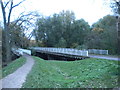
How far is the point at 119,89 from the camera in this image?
5.09 metres

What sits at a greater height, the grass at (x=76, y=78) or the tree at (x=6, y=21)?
the tree at (x=6, y=21)

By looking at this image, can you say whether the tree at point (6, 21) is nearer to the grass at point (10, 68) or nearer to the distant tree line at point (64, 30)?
the grass at point (10, 68)

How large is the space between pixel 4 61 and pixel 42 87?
53.0ft

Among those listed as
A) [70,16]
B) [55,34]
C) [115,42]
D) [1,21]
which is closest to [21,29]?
[1,21]

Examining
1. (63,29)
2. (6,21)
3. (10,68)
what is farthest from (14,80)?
(63,29)

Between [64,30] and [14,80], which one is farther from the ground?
[64,30]

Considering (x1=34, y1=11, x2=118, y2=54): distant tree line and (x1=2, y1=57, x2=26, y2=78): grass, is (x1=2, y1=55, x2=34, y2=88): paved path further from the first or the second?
(x1=34, y1=11, x2=118, y2=54): distant tree line

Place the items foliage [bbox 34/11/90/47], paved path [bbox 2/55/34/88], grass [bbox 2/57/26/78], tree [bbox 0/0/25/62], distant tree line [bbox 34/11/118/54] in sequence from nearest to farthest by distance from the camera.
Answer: paved path [bbox 2/55/34/88] → grass [bbox 2/57/26/78] → tree [bbox 0/0/25/62] → distant tree line [bbox 34/11/118/54] → foliage [bbox 34/11/90/47]

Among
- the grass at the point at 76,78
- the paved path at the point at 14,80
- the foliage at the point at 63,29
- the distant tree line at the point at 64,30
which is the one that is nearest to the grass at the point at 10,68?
the paved path at the point at 14,80

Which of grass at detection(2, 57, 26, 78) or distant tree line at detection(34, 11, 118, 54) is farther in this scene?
distant tree line at detection(34, 11, 118, 54)

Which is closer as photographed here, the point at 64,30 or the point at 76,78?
the point at 76,78

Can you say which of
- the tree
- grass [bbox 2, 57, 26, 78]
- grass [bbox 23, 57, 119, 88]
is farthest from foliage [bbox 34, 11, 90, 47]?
grass [bbox 23, 57, 119, 88]

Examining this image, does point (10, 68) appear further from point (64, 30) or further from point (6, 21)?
point (64, 30)

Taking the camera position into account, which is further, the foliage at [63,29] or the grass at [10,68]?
the foliage at [63,29]
